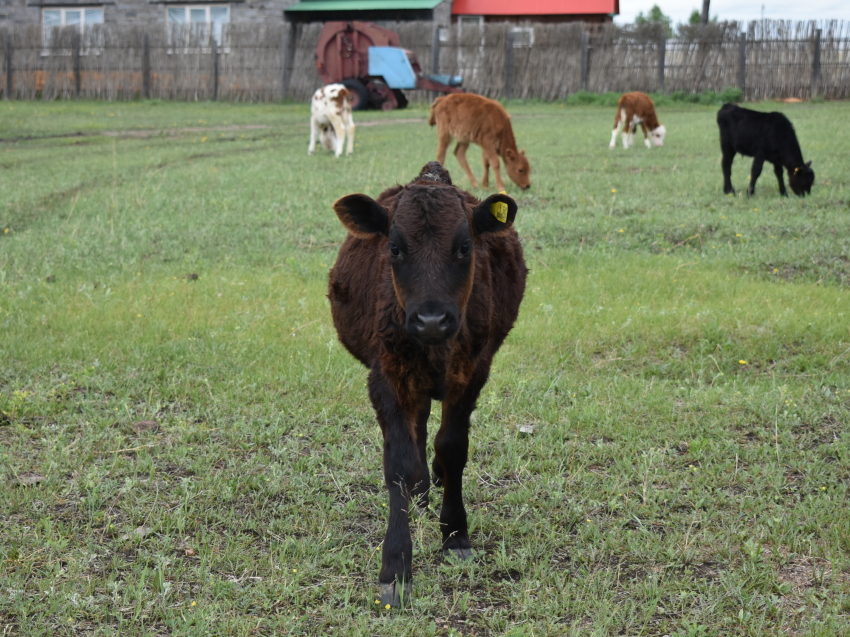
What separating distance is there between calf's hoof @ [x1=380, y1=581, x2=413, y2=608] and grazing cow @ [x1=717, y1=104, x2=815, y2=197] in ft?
33.1

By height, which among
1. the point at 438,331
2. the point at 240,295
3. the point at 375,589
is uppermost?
the point at 438,331

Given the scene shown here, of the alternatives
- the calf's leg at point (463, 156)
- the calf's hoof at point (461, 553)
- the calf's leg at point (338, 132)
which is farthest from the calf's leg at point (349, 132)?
the calf's hoof at point (461, 553)

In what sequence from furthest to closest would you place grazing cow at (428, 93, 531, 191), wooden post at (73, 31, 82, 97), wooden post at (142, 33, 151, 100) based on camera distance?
wooden post at (73, 31, 82, 97), wooden post at (142, 33, 151, 100), grazing cow at (428, 93, 531, 191)

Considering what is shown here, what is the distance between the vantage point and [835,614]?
3408mm

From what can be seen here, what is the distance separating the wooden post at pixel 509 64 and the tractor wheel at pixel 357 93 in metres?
5.44

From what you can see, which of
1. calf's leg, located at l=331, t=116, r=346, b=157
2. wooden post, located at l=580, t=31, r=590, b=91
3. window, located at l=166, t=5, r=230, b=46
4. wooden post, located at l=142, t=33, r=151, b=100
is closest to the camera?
calf's leg, located at l=331, t=116, r=346, b=157

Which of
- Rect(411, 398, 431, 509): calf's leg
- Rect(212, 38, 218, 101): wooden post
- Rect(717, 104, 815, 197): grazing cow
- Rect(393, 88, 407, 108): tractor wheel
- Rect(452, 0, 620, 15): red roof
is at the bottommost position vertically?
Rect(411, 398, 431, 509): calf's leg

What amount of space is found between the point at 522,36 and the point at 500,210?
30.1m

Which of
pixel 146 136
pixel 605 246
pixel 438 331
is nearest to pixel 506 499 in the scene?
pixel 438 331

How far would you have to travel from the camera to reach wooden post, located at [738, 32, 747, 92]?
28734mm

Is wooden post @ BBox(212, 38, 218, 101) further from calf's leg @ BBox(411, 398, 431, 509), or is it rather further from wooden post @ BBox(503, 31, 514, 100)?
calf's leg @ BBox(411, 398, 431, 509)

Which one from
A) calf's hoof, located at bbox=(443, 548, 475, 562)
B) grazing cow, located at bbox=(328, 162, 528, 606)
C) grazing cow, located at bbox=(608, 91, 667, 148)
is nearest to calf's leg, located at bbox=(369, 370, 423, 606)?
grazing cow, located at bbox=(328, 162, 528, 606)

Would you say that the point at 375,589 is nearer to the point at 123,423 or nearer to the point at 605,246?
the point at 123,423

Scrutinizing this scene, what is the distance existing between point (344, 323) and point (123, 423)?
1830 mm
